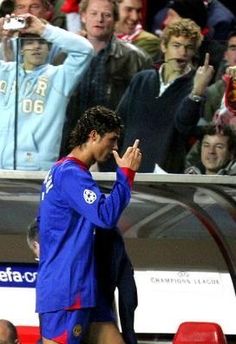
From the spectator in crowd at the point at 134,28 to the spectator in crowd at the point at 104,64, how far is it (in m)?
0.31

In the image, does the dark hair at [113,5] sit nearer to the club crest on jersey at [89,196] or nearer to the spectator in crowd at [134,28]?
the spectator in crowd at [134,28]

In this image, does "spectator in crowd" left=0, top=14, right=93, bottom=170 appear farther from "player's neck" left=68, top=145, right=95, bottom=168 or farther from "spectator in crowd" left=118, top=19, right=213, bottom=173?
"player's neck" left=68, top=145, right=95, bottom=168

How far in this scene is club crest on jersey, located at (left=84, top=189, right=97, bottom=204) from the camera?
8.66 m

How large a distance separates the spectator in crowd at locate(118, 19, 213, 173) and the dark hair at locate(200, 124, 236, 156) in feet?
0.30

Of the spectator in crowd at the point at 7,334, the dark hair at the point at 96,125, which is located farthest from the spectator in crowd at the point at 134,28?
the spectator in crowd at the point at 7,334

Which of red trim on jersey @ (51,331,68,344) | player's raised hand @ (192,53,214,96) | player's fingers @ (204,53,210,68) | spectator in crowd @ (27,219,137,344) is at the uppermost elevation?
player's fingers @ (204,53,210,68)

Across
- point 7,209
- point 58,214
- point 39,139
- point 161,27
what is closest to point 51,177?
point 58,214

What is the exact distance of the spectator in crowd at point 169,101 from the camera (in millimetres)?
11523

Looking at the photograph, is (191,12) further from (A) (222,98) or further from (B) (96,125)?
(B) (96,125)

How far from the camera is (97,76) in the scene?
11.8 metres

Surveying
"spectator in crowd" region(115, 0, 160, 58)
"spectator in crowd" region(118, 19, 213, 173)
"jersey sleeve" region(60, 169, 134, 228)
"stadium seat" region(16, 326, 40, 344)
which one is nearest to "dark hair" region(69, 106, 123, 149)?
"jersey sleeve" region(60, 169, 134, 228)

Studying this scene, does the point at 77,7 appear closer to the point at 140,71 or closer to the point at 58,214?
the point at 140,71

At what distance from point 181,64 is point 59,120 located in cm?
103

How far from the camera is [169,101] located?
38.6 ft
